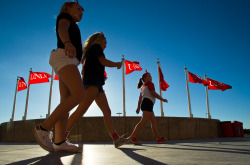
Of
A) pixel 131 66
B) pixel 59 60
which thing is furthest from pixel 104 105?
pixel 131 66

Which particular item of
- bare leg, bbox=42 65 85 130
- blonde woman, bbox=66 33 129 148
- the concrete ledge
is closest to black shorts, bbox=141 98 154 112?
blonde woman, bbox=66 33 129 148

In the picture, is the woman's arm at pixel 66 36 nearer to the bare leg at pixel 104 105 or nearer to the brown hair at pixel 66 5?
the brown hair at pixel 66 5

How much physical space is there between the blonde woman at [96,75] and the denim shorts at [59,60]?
2.50 feet

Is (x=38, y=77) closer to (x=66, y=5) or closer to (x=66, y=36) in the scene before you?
(x=66, y=5)

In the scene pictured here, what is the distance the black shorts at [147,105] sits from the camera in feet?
15.4

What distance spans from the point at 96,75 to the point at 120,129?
175 inches

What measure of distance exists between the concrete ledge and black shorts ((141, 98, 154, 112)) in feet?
8.37

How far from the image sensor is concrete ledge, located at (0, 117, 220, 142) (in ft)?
22.7

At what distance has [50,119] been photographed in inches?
81.4

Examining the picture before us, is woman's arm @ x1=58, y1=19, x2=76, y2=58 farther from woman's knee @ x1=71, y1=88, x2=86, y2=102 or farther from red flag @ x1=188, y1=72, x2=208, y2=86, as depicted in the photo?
red flag @ x1=188, y1=72, x2=208, y2=86

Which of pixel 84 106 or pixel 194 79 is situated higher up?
pixel 194 79

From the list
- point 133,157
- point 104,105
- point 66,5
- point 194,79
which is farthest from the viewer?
point 194,79

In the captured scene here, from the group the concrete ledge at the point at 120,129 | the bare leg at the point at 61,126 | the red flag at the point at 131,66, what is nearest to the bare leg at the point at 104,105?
the bare leg at the point at 61,126

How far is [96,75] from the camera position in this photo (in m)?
3.08
